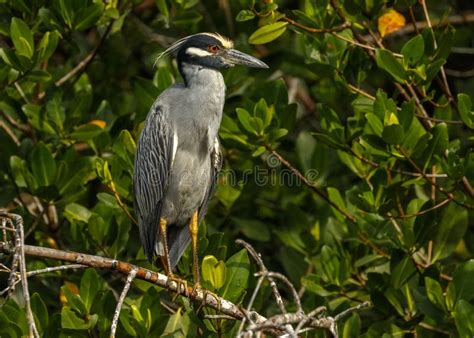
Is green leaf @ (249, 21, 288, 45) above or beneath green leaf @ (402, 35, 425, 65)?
above

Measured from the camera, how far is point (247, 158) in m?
4.95

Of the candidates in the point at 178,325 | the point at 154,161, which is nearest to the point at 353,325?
the point at 178,325

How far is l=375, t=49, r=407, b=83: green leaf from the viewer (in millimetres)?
4176

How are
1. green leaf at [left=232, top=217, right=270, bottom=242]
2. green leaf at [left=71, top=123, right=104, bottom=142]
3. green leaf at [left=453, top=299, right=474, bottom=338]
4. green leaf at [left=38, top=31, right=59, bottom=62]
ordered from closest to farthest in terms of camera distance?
1. green leaf at [left=453, top=299, right=474, bottom=338]
2. green leaf at [left=38, top=31, right=59, bottom=62]
3. green leaf at [left=71, top=123, right=104, bottom=142]
4. green leaf at [left=232, top=217, right=270, bottom=242]

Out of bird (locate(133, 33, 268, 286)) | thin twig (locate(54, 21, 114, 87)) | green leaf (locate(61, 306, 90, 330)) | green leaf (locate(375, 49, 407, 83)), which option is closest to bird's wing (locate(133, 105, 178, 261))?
bird (locate(133, 33, 268, 286))

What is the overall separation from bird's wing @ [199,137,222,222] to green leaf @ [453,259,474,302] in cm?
148

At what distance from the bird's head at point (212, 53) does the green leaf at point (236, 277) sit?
4.20 feet

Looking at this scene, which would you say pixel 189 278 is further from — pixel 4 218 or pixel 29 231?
pixel 4 218

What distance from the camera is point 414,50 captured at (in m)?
4.20

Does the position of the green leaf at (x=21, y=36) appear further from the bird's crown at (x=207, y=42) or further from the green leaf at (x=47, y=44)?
the bird's crown at (x=207, y=42)

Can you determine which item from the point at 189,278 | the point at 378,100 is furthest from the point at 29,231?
the point at 378,100

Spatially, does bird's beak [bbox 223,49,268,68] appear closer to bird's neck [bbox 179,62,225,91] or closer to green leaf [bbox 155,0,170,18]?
bird's neck [bbox 179,62,225,91]

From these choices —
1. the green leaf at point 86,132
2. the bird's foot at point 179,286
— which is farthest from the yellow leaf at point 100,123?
the bird's foot at point 179,286

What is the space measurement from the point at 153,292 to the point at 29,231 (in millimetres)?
1110
